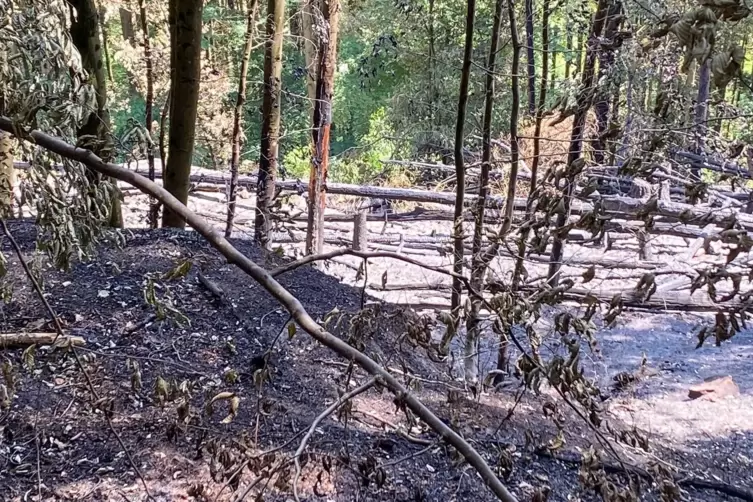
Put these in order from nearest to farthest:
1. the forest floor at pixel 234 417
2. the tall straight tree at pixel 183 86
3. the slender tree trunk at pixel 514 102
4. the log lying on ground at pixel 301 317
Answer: the log lying on ground at pixel 301 317
the forest floor at pixel 234 417
the slender tree trunk at pixel 514 102
the tall straight tree at pixel 183 86

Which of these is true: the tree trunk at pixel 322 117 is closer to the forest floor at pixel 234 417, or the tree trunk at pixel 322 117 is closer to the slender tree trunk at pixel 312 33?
the slender tree trunk at pixel 312 33

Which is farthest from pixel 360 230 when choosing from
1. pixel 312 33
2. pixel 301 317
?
pixel 301 317

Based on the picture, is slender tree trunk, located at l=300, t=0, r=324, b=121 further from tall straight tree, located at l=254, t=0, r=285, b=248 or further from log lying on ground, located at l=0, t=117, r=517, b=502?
log lying on ground, located at l=0, t=117, r=517, b=502

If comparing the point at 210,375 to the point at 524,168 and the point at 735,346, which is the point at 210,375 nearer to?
the point at 735,346

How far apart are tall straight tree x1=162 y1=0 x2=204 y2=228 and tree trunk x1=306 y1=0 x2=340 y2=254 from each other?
1.51 meters

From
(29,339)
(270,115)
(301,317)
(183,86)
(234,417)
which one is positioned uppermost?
(183,86)

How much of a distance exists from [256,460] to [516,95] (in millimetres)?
3083

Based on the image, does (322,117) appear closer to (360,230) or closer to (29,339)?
(360,230)

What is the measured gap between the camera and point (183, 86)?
174 inches

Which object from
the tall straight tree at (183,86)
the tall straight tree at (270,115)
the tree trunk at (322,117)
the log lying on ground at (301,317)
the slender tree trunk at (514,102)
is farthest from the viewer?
the tree trunk at (322,117)

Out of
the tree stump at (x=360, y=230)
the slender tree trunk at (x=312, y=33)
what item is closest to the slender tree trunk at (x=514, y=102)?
the slender tree trunk at (x=312, y=33)

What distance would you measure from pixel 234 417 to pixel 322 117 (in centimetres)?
365

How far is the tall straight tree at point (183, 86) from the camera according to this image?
4.28m

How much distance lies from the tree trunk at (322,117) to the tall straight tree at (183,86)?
1.51m
